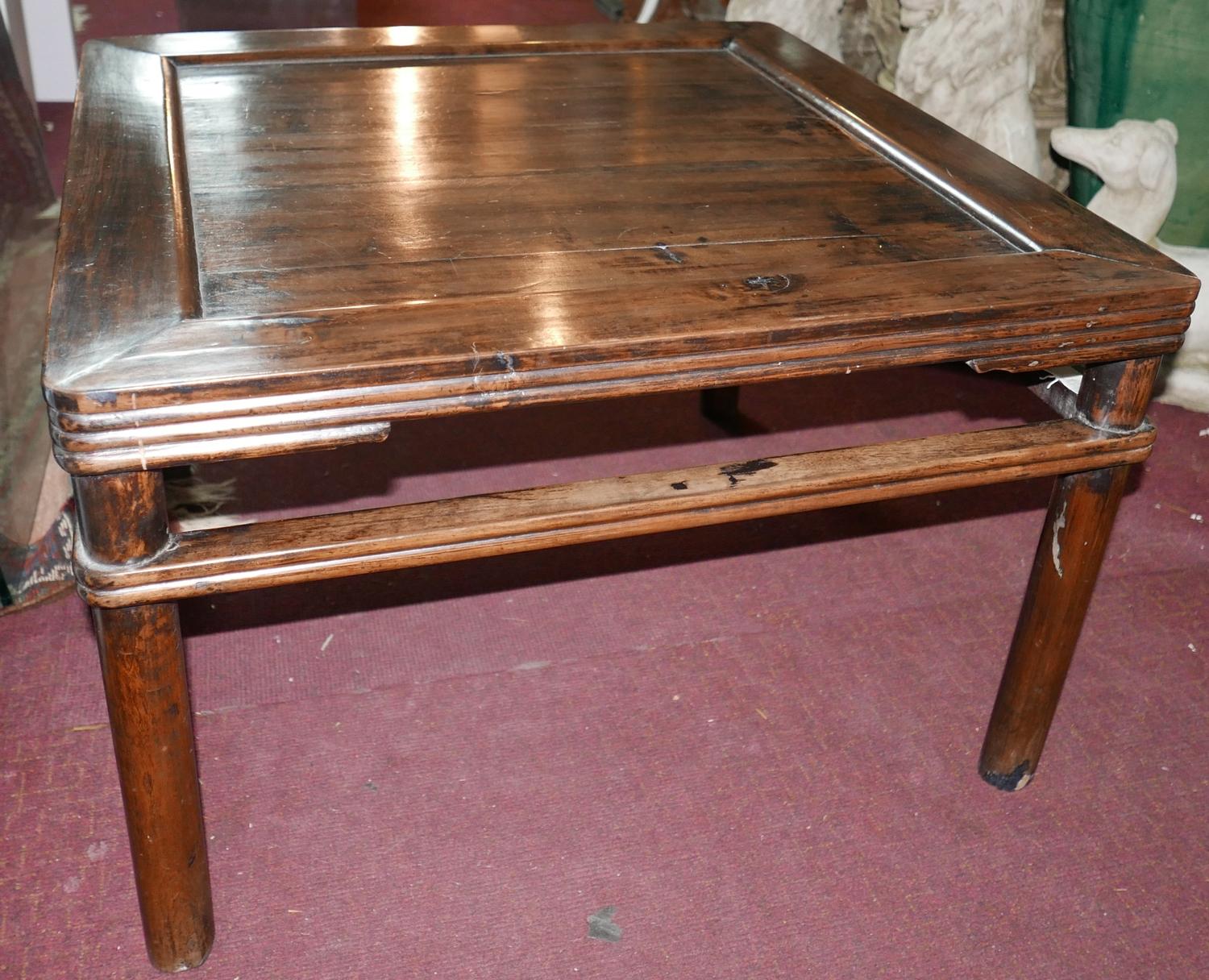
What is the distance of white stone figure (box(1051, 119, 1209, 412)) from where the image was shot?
2.12 metres

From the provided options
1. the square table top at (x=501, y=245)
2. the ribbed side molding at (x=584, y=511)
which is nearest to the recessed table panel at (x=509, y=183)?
the square table top at (x=501, y=245)

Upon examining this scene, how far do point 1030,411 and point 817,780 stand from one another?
1.04 meters

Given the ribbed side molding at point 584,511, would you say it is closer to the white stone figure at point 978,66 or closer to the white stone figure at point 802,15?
the white stone figure at point 978,66

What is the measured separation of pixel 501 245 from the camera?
112 cm

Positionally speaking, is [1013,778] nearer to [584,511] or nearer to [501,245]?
[584,511]

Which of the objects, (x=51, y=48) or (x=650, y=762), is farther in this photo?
(x=51, y=48)

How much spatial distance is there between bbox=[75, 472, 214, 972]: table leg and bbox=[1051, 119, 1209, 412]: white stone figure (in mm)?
1811

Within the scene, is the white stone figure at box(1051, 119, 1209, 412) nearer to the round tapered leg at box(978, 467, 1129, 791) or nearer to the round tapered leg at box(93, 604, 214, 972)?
the round tapered leg at box(978, 467, 1129, 791)

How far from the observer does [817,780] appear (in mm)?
1413

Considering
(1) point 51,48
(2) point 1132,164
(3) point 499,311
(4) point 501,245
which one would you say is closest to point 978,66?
(2) point 1132,164

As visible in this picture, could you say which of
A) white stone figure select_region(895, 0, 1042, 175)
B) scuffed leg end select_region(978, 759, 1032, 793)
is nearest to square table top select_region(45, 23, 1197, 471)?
scuffed leg end select_region(978, 759, 1032, 793)

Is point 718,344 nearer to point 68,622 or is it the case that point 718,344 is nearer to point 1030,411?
point 68,622

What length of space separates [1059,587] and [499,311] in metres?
0.68

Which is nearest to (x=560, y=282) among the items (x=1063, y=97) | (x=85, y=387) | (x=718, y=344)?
(x=718, y=344)
